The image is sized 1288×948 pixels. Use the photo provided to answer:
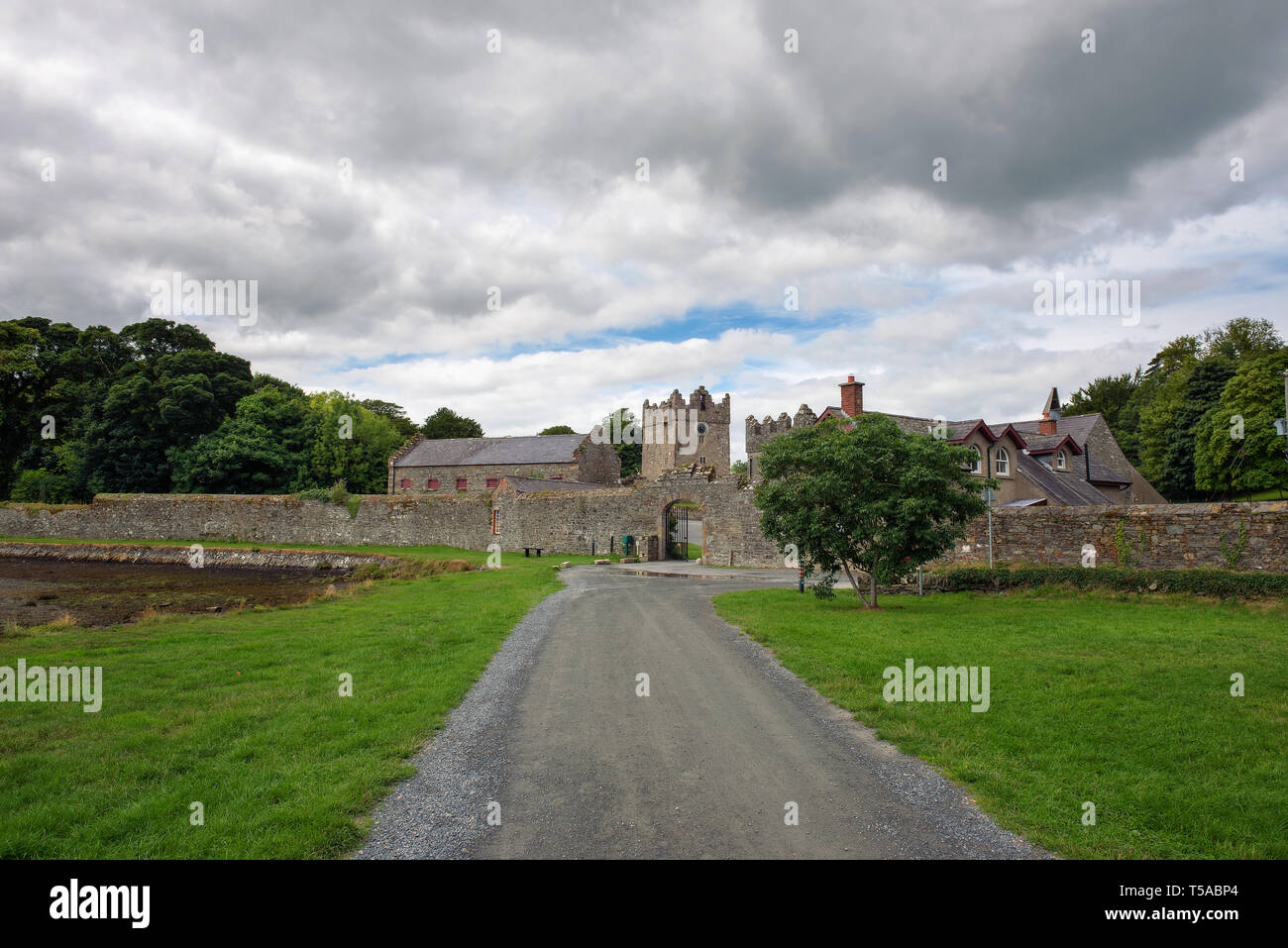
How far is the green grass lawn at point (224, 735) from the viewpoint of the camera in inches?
197

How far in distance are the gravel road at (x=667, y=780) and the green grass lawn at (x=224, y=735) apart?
588 mm

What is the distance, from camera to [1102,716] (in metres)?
7.45

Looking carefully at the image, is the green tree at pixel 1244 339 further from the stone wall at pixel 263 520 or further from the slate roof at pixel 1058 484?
the stone wall at pixel 263 520

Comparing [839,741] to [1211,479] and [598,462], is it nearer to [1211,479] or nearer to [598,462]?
[1211,479]

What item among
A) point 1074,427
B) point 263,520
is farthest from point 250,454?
point 1074,427

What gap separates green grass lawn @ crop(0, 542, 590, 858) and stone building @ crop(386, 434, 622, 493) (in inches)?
1820

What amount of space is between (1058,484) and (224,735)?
118 ft

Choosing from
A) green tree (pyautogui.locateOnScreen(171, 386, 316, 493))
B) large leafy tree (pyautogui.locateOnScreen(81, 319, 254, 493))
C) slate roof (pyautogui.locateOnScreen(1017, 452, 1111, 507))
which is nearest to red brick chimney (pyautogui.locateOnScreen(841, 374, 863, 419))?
slate roof (pyautogui.locateOnScreen(1017, 452, 1111, 507))

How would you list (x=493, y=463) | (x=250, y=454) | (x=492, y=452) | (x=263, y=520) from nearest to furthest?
(x=263, y=520) → (x=250, y=454) → (x=493, y=463) → (x=492, y=452)

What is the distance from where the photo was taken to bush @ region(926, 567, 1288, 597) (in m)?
15.3

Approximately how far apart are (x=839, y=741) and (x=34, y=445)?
242 feet

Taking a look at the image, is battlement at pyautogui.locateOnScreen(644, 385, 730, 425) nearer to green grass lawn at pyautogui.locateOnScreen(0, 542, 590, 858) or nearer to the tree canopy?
the tree canopy

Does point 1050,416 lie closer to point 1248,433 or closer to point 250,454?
point 1248,433

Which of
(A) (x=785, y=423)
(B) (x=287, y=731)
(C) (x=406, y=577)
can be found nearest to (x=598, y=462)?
(A) (x=785, y=423)
